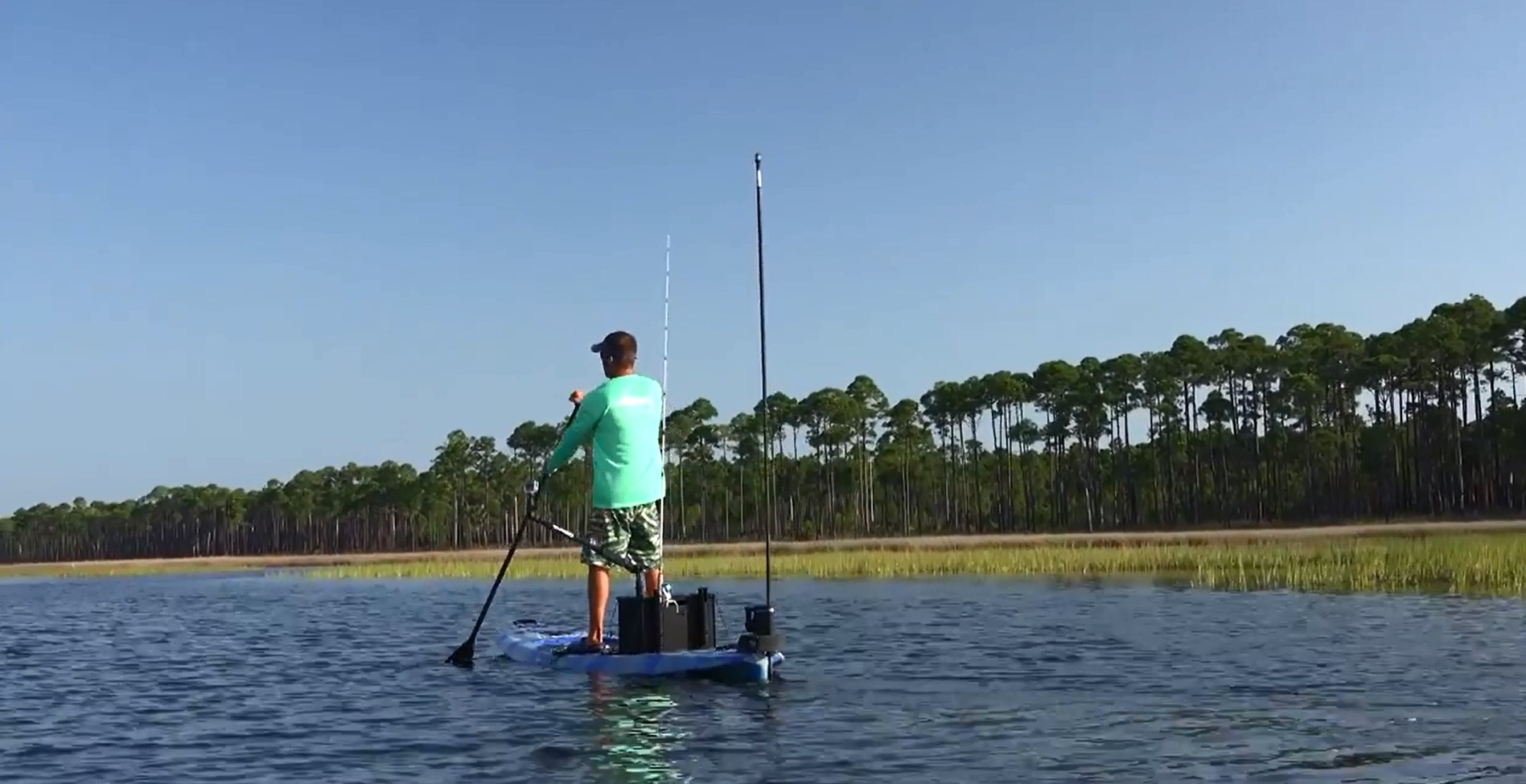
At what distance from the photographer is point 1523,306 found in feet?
228

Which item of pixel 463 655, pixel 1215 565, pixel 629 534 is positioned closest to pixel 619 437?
pixel 629 534

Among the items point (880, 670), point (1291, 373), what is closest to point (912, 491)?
point (1291, 373)

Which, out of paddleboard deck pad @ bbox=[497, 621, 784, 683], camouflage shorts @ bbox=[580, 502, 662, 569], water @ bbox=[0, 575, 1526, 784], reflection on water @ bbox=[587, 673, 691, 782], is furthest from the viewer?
camouflage shorts @ bbox=[580, 502, 662, 569]

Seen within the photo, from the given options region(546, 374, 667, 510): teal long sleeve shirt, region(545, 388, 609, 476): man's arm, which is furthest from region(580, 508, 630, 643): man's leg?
region(545, 388, 609, 476): man's arm

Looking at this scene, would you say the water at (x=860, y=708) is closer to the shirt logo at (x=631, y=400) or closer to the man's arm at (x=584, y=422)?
the man's arm at (x=584, y=422)

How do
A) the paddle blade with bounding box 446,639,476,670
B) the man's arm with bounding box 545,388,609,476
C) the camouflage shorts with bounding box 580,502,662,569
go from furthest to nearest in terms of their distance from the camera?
the paddle blade with bounding box 446,639,476,670 → the camouflage shorts with bounding box 580,502,662,569 → the man's arm with bounding box 545,388,609,476

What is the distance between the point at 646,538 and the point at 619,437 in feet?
3.12

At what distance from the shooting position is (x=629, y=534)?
472 inches

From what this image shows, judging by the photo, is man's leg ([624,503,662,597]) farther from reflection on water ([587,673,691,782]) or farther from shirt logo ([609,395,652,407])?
reflection on water ([587,673,691,782])

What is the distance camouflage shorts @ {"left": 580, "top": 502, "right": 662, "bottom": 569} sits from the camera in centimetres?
1185

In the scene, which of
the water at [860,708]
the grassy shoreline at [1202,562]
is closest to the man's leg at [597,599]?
the water at [860,708]

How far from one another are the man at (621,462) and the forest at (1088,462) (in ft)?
164

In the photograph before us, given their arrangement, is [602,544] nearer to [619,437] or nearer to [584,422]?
[619,437]

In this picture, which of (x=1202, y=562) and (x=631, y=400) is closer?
(x=631, y=400)
